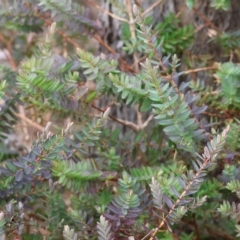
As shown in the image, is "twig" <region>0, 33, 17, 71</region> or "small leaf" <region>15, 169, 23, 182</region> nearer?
"small leaf" <region>15, 169, 23, 182</region>

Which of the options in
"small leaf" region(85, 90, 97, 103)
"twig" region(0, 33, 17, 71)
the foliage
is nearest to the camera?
the foliage

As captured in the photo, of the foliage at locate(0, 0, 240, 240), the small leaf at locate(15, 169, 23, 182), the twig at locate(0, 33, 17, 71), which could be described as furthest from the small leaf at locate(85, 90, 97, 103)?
the twig at locate(0, 33, 17, 71)

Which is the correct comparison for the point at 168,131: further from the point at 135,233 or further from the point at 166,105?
the point at 135,233

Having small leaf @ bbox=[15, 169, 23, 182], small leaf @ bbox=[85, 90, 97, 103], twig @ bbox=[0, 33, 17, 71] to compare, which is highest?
small leaf @ bbox=[85, 90, 97, 103]

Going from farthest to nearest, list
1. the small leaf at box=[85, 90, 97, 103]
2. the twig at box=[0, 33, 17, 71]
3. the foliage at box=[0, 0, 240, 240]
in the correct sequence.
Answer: the twig at box=[0, 33, 17, 71] < the small leaf at box=[85, 90, 97, 103] < the foliage at box=[0, 0, 240, 240]

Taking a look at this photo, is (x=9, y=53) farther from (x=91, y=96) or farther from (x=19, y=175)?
(x=19, y=175)

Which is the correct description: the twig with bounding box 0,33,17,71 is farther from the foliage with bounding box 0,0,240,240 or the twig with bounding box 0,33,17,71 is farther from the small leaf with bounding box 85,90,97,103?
the small leaf with bounding box 85,90,97,103

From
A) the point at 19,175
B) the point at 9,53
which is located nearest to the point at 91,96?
the point at 19,175

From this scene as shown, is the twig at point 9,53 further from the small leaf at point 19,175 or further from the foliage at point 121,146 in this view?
the small leaf at point 19,175

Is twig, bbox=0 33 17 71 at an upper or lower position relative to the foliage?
lower
